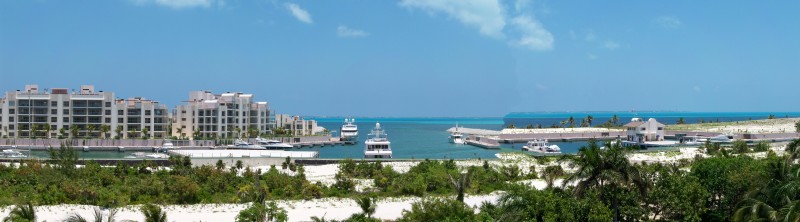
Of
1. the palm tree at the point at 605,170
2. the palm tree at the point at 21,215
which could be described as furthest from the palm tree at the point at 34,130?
the palm tree at the point at 605,170

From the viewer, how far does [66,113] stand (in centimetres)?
8381

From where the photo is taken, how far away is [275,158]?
49.3 meters

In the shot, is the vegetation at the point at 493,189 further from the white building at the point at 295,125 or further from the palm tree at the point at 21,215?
the white building at the point at 295,125

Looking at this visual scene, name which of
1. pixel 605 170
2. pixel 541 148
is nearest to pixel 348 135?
pixel 541 148

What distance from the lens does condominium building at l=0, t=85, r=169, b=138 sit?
8325 cm

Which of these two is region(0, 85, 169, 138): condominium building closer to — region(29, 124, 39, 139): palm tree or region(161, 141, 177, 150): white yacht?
region(29, 124, 39, 139): palm tree

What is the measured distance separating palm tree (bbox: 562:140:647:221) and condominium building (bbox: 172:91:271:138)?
68286 mm

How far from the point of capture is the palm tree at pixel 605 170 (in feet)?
78.4

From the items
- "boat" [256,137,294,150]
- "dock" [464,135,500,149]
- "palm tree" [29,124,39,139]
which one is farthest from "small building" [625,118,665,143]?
"palm tree" [29,124,39,139]

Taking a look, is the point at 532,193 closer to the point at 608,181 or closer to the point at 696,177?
the point at 608,181

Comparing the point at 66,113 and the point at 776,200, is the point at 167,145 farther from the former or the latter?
the point at 776,200

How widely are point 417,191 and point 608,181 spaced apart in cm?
1162

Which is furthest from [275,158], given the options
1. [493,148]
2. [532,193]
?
[493,148]

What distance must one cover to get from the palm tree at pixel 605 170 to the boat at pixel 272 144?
62.4 m
